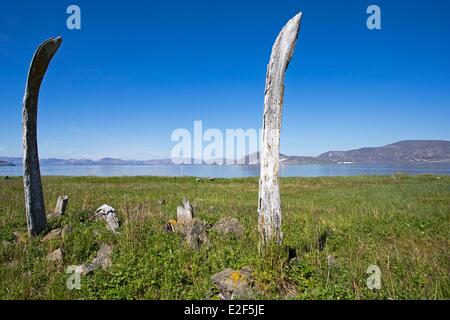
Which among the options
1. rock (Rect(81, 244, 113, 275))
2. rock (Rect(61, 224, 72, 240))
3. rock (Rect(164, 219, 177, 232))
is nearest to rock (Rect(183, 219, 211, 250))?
rock (Rect(164, 219, 177, 232))

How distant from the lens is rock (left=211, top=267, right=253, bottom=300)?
188 inches

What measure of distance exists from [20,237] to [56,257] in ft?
8.69

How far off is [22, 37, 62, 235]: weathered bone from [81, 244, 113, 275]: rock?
3115mm

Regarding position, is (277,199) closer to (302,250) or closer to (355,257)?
(302,250)

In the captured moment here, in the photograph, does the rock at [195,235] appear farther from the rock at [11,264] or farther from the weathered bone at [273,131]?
the rock at [11,264]

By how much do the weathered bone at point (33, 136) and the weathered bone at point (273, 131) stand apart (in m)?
6.71

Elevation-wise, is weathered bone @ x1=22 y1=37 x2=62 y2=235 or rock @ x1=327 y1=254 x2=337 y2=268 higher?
weathered bone @ x1=22 y1=37 x2=62 y2=235

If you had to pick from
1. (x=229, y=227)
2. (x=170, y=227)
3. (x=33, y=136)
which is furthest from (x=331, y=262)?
(x=33, y=136)

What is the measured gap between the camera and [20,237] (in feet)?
27.0

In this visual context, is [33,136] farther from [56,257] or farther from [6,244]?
[56,257]

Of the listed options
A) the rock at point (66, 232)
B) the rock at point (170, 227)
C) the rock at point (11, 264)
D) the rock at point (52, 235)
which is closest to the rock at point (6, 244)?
the rock at point (52, 235)

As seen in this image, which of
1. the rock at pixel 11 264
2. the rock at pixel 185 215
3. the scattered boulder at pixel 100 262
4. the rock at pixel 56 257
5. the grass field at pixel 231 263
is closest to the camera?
the grass field at pixel 231 263

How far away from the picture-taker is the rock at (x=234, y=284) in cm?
478

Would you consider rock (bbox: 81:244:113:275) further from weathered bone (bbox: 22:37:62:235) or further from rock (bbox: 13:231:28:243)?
weathered bone (bbox: 22:37:62:235)
